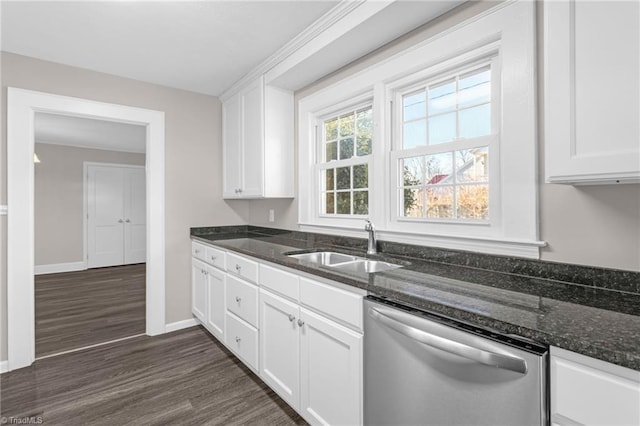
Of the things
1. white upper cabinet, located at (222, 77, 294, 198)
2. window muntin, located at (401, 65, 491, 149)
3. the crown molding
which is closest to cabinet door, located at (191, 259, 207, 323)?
white upper cabinet, located at (222, 77, 294, 198)

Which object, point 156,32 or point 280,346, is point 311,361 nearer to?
point 280,346

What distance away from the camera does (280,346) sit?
192cm

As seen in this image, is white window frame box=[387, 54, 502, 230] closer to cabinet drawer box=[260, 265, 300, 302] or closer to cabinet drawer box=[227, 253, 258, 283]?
cabinet drawer box=[260, 265, 300, 302]

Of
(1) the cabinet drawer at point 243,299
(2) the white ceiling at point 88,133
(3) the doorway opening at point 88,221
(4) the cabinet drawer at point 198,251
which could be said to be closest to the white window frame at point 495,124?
(1) the cabinet drawer at point 243,299

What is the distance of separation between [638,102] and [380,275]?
40.9 inches

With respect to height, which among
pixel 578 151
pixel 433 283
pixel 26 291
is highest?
pixel 578 151

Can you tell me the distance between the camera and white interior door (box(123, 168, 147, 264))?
6.65 m

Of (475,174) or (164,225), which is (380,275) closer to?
(475,174)

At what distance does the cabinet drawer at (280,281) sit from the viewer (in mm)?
1785

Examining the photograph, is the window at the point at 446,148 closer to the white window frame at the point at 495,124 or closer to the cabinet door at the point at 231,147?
the white window frame at the point at 495,124

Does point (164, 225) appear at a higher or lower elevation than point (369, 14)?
lower

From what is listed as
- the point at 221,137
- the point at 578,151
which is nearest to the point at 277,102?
the point at 221,137

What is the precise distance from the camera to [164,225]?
3.18 meters

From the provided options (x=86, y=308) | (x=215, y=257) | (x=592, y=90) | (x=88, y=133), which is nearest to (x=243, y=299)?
(x=215, y=257)
